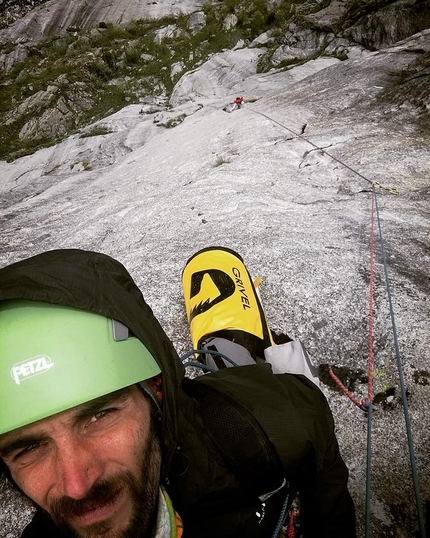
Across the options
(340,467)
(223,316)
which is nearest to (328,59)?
(223,316)

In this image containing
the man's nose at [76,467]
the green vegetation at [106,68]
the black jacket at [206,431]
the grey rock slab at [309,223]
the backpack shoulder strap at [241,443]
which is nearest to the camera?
the man's nose at [76,467]

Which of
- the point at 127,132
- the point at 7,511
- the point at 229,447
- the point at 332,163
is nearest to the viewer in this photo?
the point at 229,447

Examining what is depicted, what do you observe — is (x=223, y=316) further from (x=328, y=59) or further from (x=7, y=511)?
(x=328, y=59)

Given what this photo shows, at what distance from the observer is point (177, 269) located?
5203 millimetres

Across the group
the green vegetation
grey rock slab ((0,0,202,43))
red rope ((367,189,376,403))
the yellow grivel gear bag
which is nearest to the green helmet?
the yellow grivel gear bag

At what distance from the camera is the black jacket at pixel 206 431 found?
1649 millimetres

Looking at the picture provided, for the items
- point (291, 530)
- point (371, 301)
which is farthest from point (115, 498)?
point (371, 301)

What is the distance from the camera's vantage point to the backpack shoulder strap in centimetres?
182

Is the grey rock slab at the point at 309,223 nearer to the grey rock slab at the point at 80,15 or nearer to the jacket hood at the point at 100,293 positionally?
the jacket hood at the point at 100,293

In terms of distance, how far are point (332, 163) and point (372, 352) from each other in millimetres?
5811

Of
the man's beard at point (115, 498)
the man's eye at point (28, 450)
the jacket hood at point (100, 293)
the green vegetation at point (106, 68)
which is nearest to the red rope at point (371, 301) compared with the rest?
the jacket hood at point (100, 293)

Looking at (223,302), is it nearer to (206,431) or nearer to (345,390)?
(345,390)

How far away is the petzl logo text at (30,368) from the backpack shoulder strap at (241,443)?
3.01ft

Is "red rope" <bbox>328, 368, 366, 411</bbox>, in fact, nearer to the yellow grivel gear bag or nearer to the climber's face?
the yellow grivel gear bag
